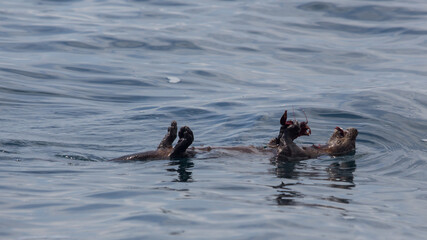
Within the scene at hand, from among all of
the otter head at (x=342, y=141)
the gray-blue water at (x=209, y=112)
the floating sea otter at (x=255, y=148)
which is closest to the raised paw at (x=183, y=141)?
the floating sea otter at (x=255, y=148)

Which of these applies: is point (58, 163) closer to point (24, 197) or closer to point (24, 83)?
point (24, 197)

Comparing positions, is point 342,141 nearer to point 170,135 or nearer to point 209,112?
point 170,135

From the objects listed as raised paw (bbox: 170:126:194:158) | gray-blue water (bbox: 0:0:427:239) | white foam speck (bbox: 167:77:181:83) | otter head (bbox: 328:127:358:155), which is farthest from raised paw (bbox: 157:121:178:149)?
white foam speck (bbox: 167:77:181:83)

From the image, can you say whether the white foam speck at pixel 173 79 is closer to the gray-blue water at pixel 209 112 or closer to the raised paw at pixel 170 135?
the gray-blue water at pixel 209 112

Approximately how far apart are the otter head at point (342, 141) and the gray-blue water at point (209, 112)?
173 millimetres

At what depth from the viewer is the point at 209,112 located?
45.0 ft

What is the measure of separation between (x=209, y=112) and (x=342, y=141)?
4.12 meters

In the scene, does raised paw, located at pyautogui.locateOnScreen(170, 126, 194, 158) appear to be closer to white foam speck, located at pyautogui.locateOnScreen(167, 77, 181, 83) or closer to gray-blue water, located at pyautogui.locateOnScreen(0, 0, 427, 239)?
gray-blue water, located at pyautogui.locateOnScreen(0, 0, 427, 239)

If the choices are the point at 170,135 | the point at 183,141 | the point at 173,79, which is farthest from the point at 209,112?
the point at 183,141

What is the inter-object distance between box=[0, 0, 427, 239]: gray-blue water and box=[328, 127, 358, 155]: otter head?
0.57 feet

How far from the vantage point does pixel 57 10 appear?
81.5ft

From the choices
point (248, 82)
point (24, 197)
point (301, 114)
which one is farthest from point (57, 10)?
point (24, 197)

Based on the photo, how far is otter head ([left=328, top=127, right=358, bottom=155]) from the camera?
1003 centimetres

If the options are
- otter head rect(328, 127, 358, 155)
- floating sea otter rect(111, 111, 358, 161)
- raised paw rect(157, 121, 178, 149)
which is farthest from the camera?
otter head rect(328, 127, 358, 155)
